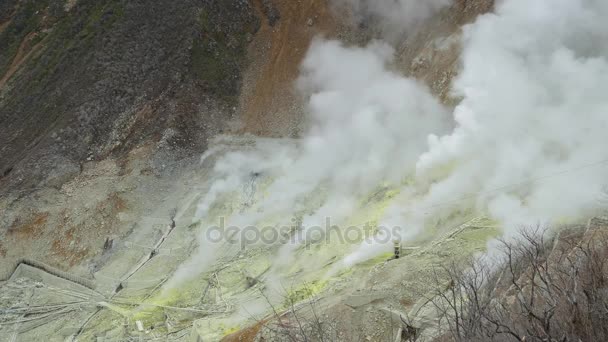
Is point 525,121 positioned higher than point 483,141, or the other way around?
point 525,121

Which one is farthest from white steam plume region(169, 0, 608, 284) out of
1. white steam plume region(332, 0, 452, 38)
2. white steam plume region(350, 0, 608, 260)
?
white steam plume region(332, 0, 452, 38)

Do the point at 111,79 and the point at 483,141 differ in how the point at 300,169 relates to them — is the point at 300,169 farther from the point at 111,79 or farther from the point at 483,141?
the point at 111,79

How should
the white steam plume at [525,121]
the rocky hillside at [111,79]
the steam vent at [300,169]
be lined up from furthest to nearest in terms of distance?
the rocky hillside at [111,79]
the white steam plume at [525,121]
the steam vent at [300,169]

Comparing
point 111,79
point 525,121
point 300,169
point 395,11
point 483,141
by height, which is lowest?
point 483,141

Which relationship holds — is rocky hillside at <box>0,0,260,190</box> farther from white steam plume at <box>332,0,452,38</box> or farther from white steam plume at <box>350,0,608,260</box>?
white steam plume at <box>350,0,608,260</box>

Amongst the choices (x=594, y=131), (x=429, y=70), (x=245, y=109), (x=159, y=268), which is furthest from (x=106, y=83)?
(x=594, y=131)

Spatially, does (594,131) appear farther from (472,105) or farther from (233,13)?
(233,13)

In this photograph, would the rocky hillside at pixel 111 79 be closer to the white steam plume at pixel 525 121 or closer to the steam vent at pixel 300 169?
the steam vent at pixel 300 169

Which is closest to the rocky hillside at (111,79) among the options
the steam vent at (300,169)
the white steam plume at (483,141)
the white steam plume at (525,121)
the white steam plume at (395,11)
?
the steam vent at (300,169)

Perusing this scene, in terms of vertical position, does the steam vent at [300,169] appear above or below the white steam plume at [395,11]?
below

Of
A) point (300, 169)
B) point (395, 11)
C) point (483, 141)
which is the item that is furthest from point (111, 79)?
point (483, 141)

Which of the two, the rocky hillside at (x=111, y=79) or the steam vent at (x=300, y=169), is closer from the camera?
the steam vent at (x=300, y=169)
